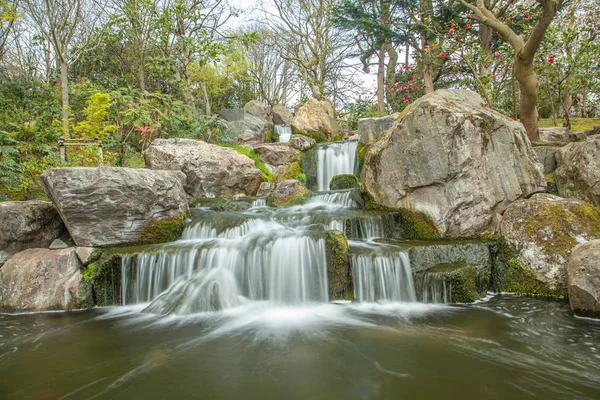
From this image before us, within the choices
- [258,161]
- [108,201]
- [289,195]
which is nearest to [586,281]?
[289,195]

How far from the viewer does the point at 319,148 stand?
1209 centimetres

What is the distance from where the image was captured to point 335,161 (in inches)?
451

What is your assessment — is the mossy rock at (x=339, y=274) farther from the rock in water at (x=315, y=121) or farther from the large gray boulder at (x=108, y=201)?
the rock in water at (x=315, y=121)

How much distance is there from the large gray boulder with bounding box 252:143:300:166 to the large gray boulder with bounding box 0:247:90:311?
8.19 metres

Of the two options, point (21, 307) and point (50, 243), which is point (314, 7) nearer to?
point (50, 243)

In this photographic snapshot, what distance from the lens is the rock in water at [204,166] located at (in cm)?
966

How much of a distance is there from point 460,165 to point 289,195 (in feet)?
14.3

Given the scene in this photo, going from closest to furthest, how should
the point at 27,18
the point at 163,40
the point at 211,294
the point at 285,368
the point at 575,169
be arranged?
the point at 285,368
the point at 211,294
the point at 575,169
the point at 163,40
the point at 27,18

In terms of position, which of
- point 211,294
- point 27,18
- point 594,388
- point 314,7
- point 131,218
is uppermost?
point 314,7

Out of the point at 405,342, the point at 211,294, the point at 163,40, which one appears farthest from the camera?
the point at 163,40

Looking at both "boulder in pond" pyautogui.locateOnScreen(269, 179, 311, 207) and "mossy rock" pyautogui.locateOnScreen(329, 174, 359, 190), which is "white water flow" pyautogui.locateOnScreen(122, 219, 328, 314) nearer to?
"boulder in pond" pyautogui.locateOnScreen(269, 179, 311, 207)

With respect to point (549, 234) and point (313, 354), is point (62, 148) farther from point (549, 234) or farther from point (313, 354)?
point (549, 234)

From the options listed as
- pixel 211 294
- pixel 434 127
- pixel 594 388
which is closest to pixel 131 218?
pixel 211 294

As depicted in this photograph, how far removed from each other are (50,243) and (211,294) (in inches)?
140
